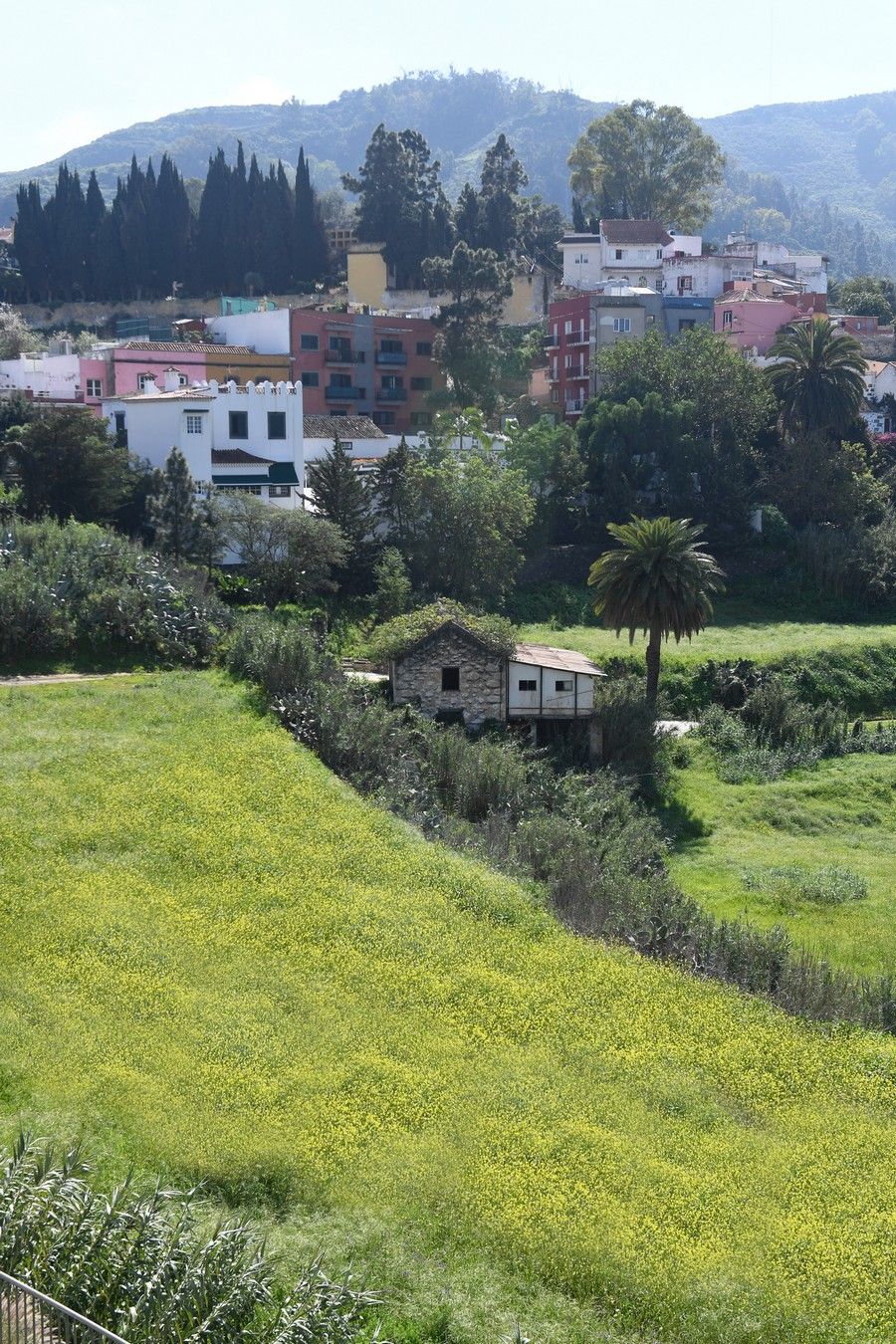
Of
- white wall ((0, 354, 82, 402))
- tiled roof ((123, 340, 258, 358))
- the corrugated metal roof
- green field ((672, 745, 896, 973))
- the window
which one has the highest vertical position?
tiled roof ((123, 340, 258, 358))

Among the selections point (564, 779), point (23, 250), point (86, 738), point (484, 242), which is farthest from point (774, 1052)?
point (23, 250)

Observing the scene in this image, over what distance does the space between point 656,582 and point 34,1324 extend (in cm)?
3369

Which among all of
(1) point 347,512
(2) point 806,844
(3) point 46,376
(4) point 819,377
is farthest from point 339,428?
(2) point 806,844

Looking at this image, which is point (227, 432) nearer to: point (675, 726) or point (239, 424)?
point (239, 424)

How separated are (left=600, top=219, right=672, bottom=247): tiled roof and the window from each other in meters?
41.4

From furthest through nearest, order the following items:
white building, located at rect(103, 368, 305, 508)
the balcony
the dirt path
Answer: the balcony
white building, located at rect(103, 368, 305, 508)
the dirt path

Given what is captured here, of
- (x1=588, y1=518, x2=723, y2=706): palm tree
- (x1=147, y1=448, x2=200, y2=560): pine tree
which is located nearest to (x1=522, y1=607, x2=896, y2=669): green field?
(x1=588, y1=518, x2=723, y2=706): palm tree

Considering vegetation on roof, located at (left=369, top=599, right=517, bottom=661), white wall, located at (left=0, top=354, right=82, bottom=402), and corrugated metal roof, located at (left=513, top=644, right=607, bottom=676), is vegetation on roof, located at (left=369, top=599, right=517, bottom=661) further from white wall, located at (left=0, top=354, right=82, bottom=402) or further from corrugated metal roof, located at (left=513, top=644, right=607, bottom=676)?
white wall, located at (left=0, top=354, right=82, bottom=402)

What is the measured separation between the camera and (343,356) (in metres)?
79.4

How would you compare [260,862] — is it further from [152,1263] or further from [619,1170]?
[152,1263]

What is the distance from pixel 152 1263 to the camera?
55.8 feet

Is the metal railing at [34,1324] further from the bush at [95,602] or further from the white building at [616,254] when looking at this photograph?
the white building at [616,254]

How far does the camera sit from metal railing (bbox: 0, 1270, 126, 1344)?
1521 centimetres

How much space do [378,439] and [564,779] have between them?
101 feet
